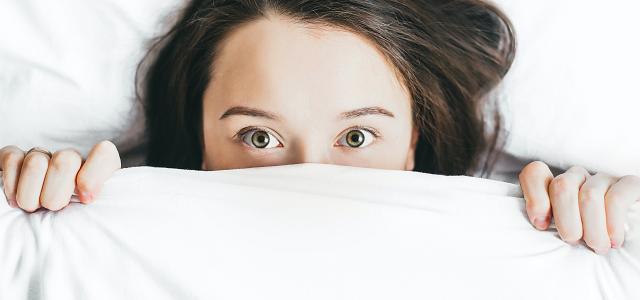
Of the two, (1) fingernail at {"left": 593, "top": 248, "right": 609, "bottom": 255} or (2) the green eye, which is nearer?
(1) fingernail at {"left": 593, "top": 248, "right": 609, "bottom": 255}

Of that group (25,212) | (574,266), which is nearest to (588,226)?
(574,266)

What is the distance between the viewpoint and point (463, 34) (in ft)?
3.96

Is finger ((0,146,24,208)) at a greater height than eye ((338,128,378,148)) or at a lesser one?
lesser

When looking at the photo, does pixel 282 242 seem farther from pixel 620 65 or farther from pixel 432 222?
pixel 620 65

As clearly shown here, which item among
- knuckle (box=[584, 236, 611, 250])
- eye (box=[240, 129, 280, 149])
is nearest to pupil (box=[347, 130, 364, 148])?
eye (box=[240, 129, 280, 149])

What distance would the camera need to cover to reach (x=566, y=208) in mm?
828

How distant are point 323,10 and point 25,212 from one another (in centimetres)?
47

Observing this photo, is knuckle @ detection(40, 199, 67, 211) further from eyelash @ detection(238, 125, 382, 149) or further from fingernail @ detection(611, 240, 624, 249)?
fingernail @ detection(611, 240, 624, 249)

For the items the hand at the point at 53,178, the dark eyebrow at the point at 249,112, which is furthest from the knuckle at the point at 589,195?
the hand at the point at 53,178

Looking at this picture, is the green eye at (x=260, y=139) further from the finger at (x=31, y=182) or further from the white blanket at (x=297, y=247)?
the finger at (x=31, y=182)

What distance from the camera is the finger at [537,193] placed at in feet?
2.73

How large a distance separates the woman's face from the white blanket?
16 centimetres

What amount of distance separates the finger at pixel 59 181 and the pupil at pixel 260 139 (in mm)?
269

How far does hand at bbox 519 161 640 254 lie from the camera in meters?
0.82
